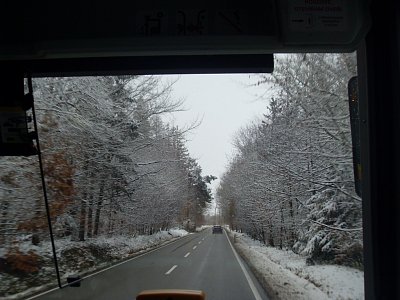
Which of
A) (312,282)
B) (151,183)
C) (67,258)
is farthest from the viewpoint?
(151,183)

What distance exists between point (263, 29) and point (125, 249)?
1822 cm

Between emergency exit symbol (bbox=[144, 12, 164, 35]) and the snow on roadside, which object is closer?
emergency exit symbol (bbox=[144, 12, 164, 35])

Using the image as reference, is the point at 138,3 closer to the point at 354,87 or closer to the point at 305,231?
the point at 354,87

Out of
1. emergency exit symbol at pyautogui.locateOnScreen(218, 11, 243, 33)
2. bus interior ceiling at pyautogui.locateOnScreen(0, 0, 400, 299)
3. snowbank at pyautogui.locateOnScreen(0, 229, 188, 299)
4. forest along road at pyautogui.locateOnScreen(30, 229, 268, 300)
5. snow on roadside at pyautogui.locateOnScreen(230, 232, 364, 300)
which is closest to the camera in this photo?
bus interior ceiling at pyautogui.locateOnScreen(0, 0, 400, 299)

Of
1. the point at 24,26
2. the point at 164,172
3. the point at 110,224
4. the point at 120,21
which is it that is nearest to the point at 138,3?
the point at 120,21

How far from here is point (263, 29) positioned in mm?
2812

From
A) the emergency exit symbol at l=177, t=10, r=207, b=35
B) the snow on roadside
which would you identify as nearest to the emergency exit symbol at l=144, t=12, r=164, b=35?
the emergency exit symbol at l=177, t=10, r=207, b=35

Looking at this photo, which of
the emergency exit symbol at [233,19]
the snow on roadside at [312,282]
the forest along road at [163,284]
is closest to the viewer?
the emergency exit symbol at [233,19]

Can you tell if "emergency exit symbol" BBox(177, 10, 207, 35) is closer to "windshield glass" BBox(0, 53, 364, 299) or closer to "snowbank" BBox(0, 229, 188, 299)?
"windshield glass" BBox(0, 53, 364, 299)

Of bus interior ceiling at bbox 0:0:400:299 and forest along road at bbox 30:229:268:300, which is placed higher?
bus interior ceiling at bbox 0:0:400:299

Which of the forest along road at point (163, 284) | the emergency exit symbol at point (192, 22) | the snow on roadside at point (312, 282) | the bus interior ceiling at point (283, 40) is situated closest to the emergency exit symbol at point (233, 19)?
the bus interior ceiling at point (283, 40)

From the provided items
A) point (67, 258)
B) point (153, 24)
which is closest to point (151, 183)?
point (67, 258)

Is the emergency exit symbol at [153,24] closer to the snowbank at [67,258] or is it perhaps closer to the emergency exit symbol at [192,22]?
the emergency exit symbol at [192,22]

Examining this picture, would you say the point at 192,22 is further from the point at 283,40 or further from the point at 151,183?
the point at 151,183
